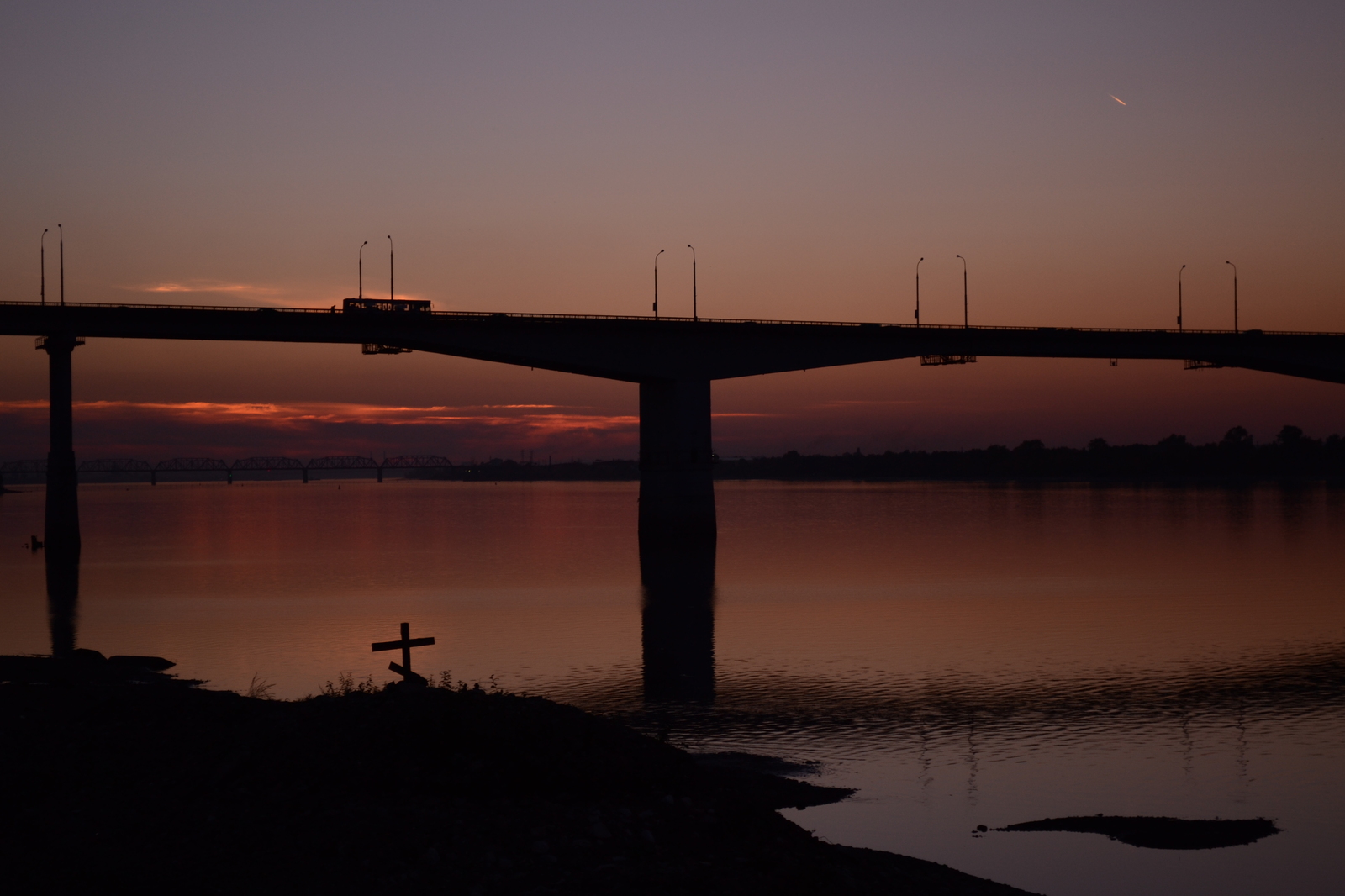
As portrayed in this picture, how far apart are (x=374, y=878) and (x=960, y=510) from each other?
139044 millimetres

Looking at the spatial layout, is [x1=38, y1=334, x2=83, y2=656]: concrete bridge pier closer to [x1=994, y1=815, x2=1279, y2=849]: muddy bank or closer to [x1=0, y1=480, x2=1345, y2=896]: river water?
[x1=0, y1=480, x2=1345, y2=896]: river water

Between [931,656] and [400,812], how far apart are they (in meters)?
23.9

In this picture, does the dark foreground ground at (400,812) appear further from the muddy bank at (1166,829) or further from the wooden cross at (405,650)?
the muddy bank at (1166,829)

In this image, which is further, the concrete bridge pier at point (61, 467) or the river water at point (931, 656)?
the concrete bridge pier at point (61, 467)

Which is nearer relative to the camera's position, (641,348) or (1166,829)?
(1166,829)

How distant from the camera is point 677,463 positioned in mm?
81875

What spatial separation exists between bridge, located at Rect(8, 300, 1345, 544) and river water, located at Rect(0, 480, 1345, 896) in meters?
7.53

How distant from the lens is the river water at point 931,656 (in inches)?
731

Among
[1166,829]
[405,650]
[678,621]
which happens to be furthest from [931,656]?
[405,650]

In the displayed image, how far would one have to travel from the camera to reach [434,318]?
76.4m

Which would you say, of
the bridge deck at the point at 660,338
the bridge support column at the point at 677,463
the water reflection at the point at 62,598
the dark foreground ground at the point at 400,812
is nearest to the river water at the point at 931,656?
the water reflection at the point at 62,598

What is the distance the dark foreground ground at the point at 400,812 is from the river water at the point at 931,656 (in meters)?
Answer: 3.66

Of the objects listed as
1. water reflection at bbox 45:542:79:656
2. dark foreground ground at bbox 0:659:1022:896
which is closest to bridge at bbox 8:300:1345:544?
water reflection at bbox 45:542:79:656

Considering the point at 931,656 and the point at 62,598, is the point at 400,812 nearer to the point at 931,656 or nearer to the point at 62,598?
the point at 931,656
